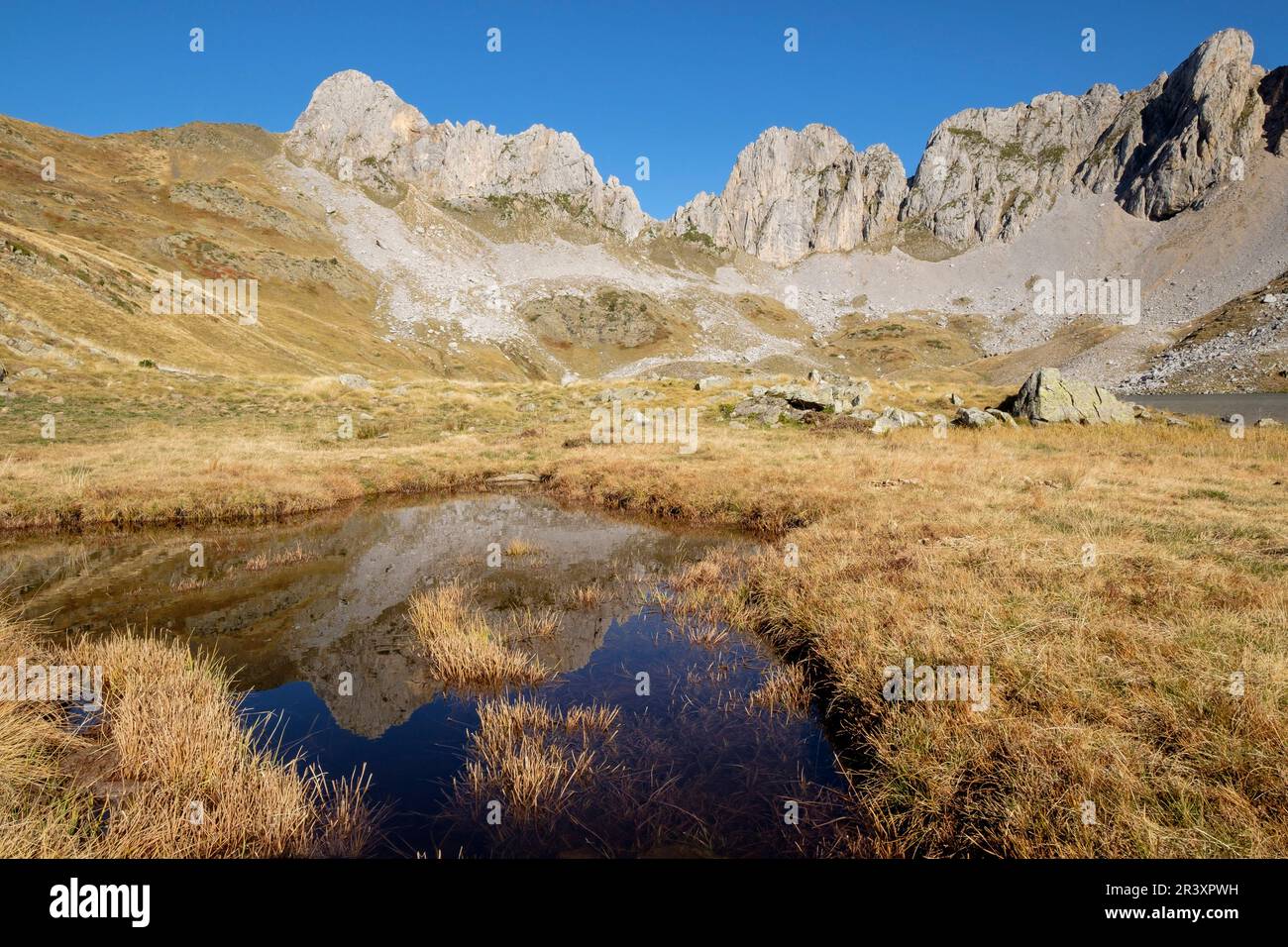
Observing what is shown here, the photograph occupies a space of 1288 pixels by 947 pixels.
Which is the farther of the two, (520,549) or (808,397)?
(808,397)

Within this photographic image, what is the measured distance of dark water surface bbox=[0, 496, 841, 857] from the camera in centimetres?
614

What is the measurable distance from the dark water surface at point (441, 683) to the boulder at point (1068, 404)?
33080mm

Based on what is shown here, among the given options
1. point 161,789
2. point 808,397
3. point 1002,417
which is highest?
point 808,397

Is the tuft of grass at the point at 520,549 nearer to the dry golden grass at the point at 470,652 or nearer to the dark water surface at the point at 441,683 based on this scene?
the dark water surface at the point at 441,683

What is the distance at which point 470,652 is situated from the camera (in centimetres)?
959

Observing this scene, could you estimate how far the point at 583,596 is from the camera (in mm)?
13227

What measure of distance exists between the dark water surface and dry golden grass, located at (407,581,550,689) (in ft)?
1.04

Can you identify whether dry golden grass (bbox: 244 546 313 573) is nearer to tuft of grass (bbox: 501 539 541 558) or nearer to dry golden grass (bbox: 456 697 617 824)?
tuft of grass (bbox: 501 539 541 558)

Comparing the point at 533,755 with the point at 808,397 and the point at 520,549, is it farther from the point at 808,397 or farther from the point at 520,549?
the point at 808,397

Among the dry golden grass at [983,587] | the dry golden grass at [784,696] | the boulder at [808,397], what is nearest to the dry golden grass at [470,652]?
the dry golden grass at [983,587]

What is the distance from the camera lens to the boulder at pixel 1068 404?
38000 mm

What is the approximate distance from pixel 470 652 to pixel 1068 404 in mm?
44314

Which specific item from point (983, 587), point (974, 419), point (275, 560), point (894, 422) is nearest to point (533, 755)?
point (983, 587)
